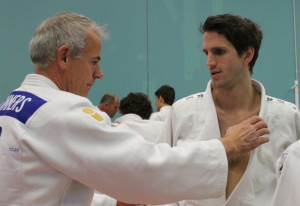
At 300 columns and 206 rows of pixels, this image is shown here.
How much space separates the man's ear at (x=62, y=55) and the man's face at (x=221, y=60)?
88 cm

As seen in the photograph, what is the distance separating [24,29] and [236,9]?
3.00m

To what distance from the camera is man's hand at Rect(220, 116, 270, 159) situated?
66.2 inches

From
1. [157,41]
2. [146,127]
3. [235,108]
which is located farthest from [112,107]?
[235,108]

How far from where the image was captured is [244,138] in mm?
1710

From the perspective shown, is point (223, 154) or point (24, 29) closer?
point (223, 154)

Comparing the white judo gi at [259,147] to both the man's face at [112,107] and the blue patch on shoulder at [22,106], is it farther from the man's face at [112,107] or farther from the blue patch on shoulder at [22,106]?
the man's face at [112,107]

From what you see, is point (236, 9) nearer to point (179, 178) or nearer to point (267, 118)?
point (267, 118)

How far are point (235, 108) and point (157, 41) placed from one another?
4177mm

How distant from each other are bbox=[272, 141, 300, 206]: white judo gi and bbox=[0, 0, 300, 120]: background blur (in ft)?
16.5

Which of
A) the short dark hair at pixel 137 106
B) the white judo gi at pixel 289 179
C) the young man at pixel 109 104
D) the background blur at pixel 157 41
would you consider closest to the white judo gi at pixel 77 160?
the white judo gi at pixel 289 179

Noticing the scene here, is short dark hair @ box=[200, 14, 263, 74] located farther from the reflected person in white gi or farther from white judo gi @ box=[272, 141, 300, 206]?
white judo gi @ box=[272, 141, 300, 206]

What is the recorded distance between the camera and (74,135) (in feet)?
4.89

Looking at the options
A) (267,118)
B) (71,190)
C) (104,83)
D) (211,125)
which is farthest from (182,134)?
(104,83)

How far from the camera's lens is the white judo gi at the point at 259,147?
7.06ft
